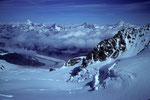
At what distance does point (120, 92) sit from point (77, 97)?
99.4 inches

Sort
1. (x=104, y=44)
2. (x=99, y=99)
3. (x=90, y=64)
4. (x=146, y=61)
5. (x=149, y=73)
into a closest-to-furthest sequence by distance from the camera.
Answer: (x=99, y=99), (x=149, y=73), (x=146, y=61), (x=90, y=64), (x=104, y=44)

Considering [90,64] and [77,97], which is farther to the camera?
[90,64]

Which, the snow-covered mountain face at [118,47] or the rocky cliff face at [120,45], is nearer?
the snow-covered mountain face at [118,47]

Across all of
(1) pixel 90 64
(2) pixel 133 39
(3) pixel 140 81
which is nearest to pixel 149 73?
(3) pixel 140 81

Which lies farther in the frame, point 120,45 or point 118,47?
point 120,45

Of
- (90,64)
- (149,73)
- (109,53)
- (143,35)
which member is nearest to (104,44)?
(109,53)

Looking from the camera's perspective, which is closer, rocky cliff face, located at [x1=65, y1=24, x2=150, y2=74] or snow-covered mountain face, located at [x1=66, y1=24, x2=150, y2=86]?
snow-covered mountain face, located at [x1=66, y1=24, x2=150, y2=86]

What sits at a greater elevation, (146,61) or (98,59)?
(146,61)

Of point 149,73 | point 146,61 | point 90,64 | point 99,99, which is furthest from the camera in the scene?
point 90,64

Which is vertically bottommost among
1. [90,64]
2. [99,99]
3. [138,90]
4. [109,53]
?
[90,64]

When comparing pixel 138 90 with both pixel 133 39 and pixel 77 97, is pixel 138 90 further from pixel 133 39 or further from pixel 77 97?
pixel 133 39

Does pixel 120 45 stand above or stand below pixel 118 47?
above

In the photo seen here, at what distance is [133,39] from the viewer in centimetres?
2395

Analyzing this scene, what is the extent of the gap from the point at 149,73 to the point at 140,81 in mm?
A: 938
